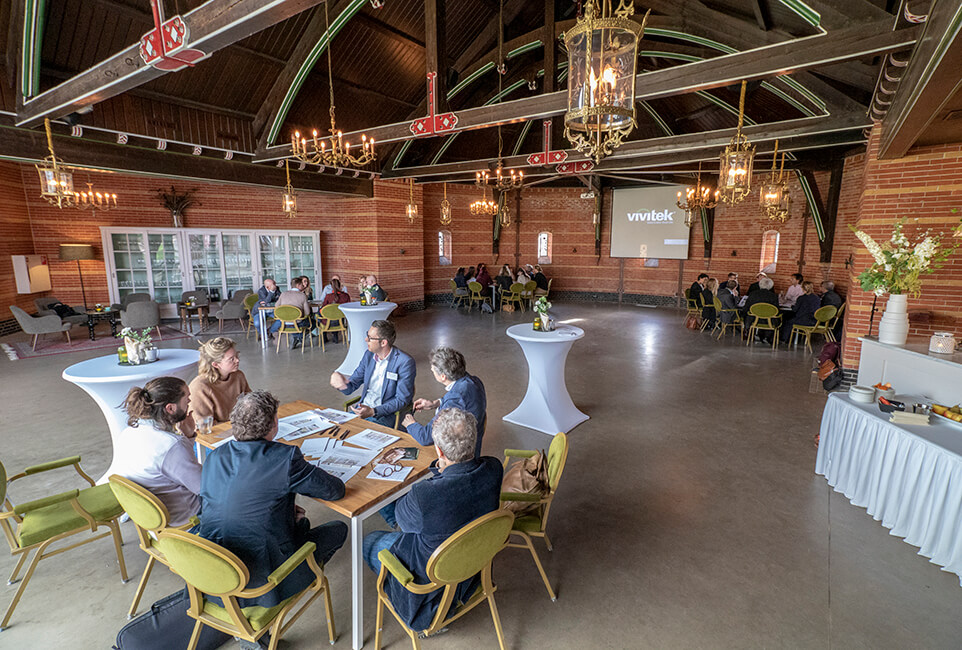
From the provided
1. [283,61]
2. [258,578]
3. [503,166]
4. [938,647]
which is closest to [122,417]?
[258,578]

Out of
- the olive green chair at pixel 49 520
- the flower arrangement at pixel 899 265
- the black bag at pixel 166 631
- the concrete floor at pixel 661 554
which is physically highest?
the flower arrangement at pixel 899 265

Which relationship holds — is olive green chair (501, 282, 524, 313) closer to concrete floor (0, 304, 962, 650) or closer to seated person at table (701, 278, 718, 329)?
Result: seated person at table (701, 278, 718, 329)

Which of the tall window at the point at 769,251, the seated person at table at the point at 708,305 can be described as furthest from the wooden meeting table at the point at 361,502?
the tall window at the point at 769,251

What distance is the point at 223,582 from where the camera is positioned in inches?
65.9

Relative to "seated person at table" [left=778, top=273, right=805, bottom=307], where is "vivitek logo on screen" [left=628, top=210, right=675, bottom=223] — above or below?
above

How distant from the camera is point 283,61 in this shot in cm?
761

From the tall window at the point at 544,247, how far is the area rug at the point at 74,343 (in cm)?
1072

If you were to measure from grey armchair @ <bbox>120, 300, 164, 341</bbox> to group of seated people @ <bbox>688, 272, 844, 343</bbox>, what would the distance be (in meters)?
11.4

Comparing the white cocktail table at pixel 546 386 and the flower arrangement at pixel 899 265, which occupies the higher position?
the flower arrangement at pixel 899 265

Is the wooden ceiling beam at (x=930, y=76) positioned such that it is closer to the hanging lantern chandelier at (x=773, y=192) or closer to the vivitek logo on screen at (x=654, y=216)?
the hanging lantern chandelier at (x=773, y=192)

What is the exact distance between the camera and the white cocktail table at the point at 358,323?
6.41 meters

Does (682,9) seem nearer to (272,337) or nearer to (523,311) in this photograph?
(523,311)

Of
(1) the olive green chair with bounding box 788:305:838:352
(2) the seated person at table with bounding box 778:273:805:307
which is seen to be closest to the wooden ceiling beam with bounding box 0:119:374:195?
(1) the olive green chair with bounding box 788:305:838:352

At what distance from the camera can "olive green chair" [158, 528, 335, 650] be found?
1.62 m
